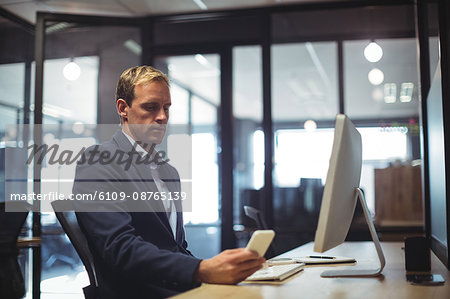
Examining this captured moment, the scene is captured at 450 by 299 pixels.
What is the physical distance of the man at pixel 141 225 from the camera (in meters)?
1.52

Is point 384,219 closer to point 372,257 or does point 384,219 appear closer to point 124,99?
point 372,257

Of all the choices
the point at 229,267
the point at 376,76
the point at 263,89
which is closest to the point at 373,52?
the point at 376,76

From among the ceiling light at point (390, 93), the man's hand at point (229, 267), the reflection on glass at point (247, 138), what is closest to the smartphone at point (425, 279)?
the man's hand at point (229, 267)

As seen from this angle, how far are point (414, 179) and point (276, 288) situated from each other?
169 inches

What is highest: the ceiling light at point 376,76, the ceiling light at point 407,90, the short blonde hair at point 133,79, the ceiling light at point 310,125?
the ceiling light at point 376,76

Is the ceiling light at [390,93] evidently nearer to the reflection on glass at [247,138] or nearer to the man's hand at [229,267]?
the reflection on glass at [247,138]

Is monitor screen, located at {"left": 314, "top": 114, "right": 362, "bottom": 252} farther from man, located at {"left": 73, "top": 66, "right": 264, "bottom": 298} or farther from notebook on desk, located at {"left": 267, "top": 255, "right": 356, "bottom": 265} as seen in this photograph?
notebook on desk, located at {"left": 267, "top": 255, "right": 356, "bottom": 265}

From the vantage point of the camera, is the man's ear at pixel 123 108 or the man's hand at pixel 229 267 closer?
the man's hand at pixel 229 267

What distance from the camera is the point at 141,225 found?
1814 millimetres

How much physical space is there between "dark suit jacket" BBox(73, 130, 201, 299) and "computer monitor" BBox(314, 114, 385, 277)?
0.38m

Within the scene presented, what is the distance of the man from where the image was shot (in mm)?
1520

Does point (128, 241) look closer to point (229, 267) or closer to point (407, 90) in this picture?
point (229, 267)

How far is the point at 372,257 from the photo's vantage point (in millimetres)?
2475

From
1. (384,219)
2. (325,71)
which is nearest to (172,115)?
(325,71)
